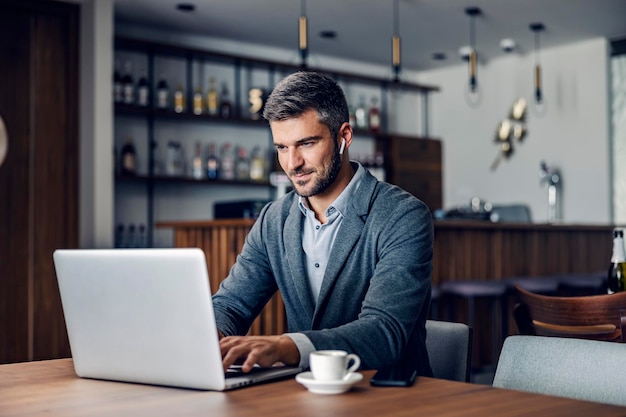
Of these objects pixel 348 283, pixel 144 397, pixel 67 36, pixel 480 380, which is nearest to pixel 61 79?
pixel 67 36

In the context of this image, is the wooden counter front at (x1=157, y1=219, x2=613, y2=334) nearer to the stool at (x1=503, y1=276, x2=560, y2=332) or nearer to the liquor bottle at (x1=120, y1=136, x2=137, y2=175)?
the stool at (x1=503, y1=276, x2=560, y2=332)

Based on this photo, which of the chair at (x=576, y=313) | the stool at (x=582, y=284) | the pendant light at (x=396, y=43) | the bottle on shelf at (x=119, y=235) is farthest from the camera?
the bottle on shelf at (x=119, y=235)

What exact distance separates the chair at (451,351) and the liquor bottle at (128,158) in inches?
170

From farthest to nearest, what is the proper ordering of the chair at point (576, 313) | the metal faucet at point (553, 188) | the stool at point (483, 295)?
1. the metal faucet at point (553, 188)
2. the stool at point (483, 295)
3. the chair at point (576, 313)

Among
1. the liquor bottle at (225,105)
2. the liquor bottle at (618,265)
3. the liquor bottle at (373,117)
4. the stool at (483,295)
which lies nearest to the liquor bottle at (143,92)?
the liquor bottle at (225,105)

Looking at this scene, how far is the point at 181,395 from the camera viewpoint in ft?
4.00

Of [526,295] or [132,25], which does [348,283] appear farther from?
[132,25]

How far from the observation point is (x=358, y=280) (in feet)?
5.65

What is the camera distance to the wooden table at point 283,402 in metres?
1.10

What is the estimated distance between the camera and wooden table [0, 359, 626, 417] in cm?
110

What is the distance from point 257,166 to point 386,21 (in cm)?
155

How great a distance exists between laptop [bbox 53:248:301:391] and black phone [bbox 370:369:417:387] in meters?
0.15

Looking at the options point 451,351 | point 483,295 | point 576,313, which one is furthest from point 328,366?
point 483,295

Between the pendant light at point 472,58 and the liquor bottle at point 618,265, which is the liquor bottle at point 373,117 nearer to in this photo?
the pendant light at point 472,58
